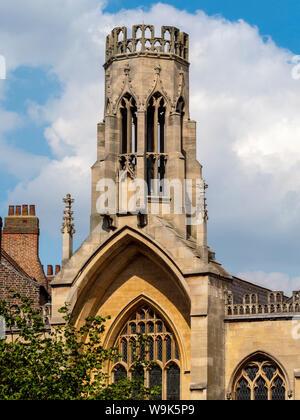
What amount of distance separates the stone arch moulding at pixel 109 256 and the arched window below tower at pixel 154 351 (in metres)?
2.14

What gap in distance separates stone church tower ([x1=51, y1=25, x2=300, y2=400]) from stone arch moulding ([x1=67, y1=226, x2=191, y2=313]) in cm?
5

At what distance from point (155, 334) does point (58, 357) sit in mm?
7383

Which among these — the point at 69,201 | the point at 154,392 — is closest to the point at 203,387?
the point at 154,392

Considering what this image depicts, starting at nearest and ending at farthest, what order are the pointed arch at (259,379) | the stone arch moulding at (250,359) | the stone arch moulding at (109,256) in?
the stone arch moulding at (250,359) < the pointed arch at (259,379) < the stone arch moulding at (109,256)

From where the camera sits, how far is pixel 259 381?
38094 millimetres

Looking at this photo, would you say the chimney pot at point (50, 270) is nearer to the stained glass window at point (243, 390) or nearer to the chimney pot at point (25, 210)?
the chimney pot at point (25, 210)

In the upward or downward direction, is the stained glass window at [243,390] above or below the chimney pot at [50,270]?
below

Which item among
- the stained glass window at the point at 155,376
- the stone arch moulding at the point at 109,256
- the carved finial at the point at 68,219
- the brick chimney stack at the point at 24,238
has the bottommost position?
the stained glass window at the point at 155,376

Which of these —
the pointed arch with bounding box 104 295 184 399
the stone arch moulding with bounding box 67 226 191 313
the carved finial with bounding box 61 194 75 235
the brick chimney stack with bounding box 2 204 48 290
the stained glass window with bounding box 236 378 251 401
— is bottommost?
the stained glass window with bounding box 236 378 251 401

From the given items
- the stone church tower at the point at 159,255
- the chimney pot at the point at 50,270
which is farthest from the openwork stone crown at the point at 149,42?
the chimney pot at the point at 50,270

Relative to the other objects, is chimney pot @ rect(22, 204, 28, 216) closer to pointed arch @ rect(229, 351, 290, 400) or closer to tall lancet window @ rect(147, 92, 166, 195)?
tall lancet window @ rect(147, 92, 166, 195)

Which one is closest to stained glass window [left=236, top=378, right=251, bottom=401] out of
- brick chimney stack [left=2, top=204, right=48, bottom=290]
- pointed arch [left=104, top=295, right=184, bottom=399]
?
pointed arch [left=104, top=295, right=184, bottom=399]

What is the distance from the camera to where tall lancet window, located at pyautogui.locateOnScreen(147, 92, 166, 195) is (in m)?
41.4

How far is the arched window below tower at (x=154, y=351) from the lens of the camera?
39.7 m
